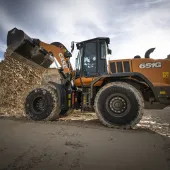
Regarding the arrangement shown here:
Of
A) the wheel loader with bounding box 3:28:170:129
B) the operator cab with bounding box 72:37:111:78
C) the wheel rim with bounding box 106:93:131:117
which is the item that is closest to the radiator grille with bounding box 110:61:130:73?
the wheel loader with bounding box 3:28:170:129

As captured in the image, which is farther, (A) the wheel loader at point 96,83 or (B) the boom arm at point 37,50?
(B) the boom arm at point 37,50

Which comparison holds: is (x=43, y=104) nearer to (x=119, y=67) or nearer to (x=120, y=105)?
(x=120, y=105)

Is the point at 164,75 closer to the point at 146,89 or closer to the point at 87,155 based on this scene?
the point at 146,89

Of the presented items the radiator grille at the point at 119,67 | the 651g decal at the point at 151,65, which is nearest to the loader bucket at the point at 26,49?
the radiator grille at the point at 119,67

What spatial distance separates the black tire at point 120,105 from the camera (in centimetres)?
409

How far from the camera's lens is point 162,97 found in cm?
421

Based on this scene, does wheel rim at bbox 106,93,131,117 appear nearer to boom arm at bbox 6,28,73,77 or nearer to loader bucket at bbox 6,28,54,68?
boom arm at bbox 6,28,73,77

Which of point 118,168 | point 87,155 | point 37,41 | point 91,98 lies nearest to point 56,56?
point 37,41

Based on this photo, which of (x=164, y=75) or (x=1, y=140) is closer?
(x=1, y=140)

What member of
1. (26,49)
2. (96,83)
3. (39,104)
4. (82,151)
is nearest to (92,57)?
(96,83)

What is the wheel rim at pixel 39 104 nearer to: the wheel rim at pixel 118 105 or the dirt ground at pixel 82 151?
the dirt ground at pixel 82 151

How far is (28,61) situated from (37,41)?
845 millimetres

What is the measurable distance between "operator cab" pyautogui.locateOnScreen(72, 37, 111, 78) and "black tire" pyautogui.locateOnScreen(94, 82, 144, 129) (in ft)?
3.26

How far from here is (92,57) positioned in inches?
216
